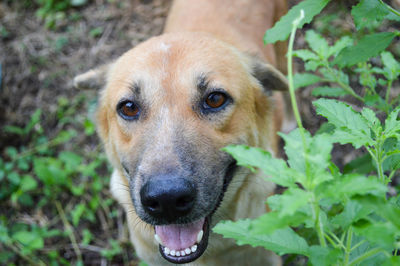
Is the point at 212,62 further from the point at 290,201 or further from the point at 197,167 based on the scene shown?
the point at 290,201

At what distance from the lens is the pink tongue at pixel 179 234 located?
2.26 meters

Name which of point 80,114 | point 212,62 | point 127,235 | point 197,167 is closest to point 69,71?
point 80,114

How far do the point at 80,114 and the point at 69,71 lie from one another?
79 centimetres

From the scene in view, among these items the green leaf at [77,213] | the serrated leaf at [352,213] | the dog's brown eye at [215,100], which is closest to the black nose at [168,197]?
the dog's brown eye at [215,100]

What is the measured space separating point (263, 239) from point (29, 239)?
305cm

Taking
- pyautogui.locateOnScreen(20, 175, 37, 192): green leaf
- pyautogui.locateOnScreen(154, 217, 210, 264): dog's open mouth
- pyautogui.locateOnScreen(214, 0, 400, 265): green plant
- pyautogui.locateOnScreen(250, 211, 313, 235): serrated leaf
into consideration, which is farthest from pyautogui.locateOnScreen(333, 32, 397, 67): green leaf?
pyautogui.locateOnScreen(20, 175, 37, 192): green leaf

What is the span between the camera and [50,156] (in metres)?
4.52

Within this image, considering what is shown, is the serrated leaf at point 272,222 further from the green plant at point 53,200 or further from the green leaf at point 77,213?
the green leaf at point 77,213

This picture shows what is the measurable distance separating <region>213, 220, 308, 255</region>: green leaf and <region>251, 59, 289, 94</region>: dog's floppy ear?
1.65m

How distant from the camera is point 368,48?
1850 mm

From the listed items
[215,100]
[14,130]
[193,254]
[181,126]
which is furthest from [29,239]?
[215,100]

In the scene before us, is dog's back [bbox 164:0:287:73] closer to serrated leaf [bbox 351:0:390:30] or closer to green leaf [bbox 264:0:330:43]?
green leaf [bbox 264:0:330:43]

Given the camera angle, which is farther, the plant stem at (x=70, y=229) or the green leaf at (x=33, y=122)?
the green leaf at (x=33, y=122)

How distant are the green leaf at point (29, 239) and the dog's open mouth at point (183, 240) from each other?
5.86ft
